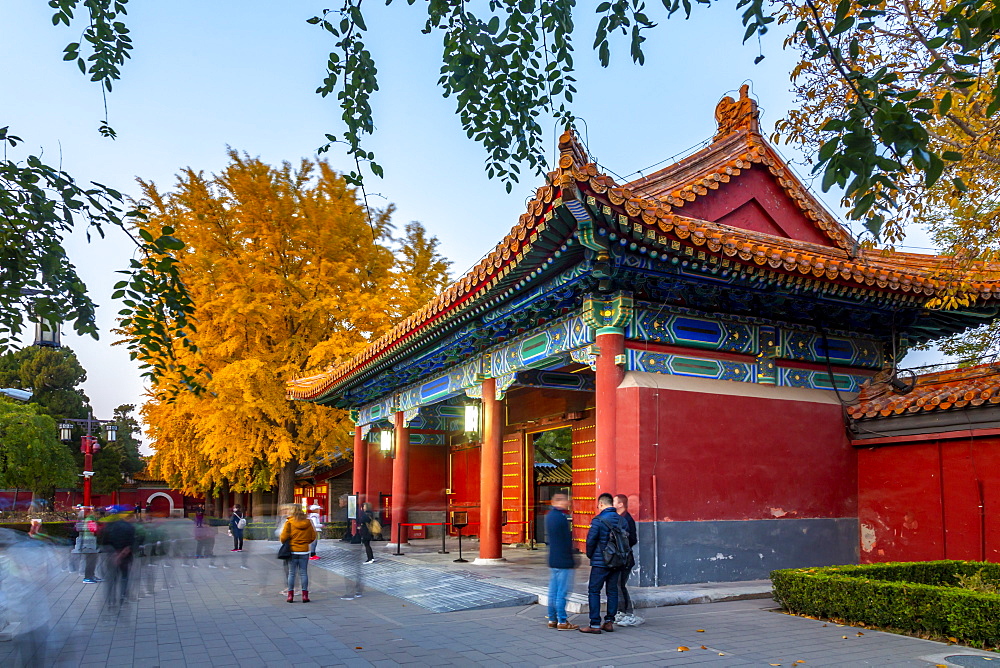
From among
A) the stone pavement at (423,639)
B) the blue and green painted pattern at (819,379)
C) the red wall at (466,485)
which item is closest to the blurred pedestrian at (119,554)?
the stone pavement at (423,639)

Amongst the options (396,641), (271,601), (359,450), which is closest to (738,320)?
(396,641)

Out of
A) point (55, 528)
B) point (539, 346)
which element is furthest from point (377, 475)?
point (55, 528)

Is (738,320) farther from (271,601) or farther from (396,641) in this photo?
(271,601)

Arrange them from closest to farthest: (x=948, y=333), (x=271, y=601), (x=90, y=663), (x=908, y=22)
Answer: (x=90, y=663)
(x=908, y=22)
(x=271, y=601)
(x=948, y=333)

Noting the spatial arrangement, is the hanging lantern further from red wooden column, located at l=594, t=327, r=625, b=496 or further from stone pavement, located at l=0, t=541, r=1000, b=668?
red wooden column, located at l=594, t=327, r=625, b=496

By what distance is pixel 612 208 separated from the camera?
27.3ft

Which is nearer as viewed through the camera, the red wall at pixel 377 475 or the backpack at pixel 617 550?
the backpack at pixel 617 550

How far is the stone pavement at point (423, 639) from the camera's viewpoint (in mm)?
6555

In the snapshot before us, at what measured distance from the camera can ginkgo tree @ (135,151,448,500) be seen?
20297 millimetres

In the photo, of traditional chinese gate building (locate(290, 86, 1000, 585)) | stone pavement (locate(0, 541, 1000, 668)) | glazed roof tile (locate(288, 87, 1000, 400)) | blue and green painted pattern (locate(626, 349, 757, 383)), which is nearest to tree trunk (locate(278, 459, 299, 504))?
glazed roof tile (locate(288, 87, 1000, 400))

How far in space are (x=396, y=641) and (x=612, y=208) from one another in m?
4.85

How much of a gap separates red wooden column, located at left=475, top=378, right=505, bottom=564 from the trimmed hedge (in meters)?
5.05

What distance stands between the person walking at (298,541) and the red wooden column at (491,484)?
340cm

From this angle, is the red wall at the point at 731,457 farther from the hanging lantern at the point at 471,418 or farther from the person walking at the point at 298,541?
the hanging lantern at the point at 471,418
